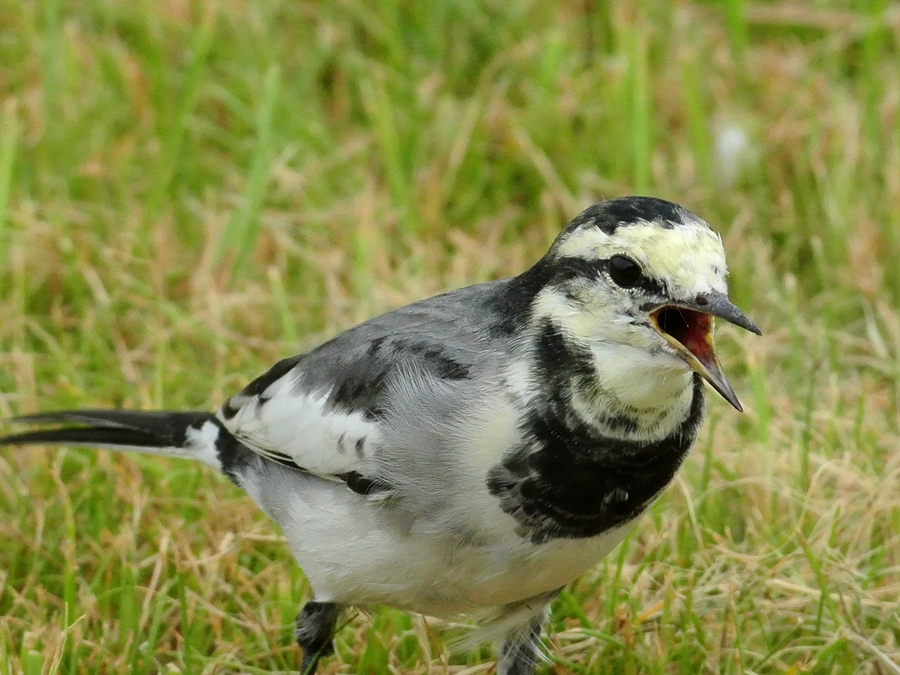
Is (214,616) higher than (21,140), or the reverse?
(21,140)

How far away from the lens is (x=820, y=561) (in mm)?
3574

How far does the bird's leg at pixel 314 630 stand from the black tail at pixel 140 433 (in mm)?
571

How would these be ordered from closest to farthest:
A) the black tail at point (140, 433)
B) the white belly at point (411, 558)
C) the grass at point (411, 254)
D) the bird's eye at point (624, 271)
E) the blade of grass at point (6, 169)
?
the bird's eye at point (624, 271) < the white belly at point (411, 558) < the grass at point (411, 254) < the black tail at point (140, 433) < the blade of grass at point (6, 169)

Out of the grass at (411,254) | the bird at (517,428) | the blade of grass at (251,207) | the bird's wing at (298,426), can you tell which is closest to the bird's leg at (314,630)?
the bird at (517,428)

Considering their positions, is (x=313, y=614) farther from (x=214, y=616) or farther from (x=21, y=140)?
(x=21, y=140)

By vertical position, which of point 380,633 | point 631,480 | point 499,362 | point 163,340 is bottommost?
point 380,633

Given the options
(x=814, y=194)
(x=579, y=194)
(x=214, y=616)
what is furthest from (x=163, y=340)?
(x=814, y=194)

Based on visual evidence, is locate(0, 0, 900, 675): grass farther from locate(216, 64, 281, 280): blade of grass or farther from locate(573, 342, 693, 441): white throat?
locate(573, 342, 693, 441): white throat

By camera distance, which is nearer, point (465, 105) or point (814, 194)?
point (814, 194)

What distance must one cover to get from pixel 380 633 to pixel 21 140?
3.05 meters

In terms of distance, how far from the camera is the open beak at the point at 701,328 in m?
2.77

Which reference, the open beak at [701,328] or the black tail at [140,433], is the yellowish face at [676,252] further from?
the black tail at [140,433]

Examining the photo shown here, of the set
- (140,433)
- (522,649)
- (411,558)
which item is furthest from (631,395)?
(140,433)

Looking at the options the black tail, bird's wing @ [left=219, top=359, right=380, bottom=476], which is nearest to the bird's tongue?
bird's wing @ [left=219, top=359, right=380, bottom=476]
